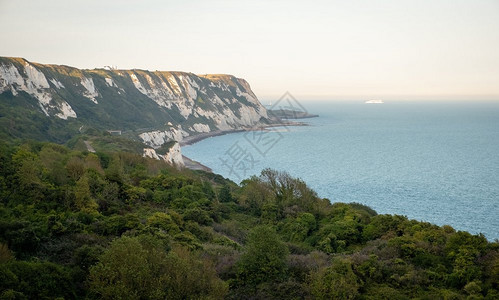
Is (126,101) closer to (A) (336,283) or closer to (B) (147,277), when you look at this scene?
(B) (147,277)

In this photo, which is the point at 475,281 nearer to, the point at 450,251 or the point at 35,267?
the point at 450,251

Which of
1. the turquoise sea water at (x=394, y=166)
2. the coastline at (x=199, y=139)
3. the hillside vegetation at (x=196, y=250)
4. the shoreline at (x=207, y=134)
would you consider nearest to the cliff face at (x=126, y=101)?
the shoreline at (x=207, y=134)

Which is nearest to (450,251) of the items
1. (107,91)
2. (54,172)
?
(54,172)

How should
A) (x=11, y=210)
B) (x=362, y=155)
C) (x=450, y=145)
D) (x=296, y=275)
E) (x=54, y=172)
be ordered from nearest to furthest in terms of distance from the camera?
(x=296, y=275) < (x=11, y=210) < (x=54, y=172) < (x=362, y=155) < (x=450, y=145)

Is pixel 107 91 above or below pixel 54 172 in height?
above

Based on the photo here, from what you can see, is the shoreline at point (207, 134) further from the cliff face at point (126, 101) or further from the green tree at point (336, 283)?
the green tree at point (336, 283)

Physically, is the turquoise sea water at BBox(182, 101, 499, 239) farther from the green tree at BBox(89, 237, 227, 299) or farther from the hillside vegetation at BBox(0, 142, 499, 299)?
the green tree at BBox(89, 237, 227, 299)

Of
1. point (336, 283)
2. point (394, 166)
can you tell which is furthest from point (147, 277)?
point (394, 166)
